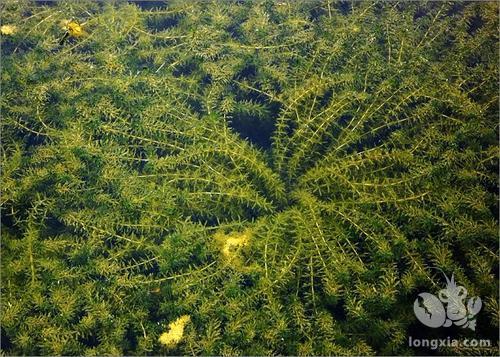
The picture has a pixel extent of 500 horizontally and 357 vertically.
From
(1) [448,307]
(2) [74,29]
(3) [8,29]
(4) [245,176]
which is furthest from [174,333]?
(3) [8,29]

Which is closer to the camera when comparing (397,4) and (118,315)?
(118,315)

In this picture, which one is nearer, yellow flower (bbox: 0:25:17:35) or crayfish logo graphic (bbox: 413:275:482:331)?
crayfish logo graphic (bbox: 413:275:482:331)

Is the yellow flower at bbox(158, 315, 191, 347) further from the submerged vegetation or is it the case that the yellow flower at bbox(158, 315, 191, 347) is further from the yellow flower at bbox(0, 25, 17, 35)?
the yellow flower at bbox(0, 25, 17, 35)

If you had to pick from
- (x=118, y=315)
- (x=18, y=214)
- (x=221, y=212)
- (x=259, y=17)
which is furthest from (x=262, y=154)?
(x=18, y=214)

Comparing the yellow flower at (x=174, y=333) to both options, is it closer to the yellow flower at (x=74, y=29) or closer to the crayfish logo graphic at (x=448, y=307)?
the crayfish logo graphic at (x=448, y=307)

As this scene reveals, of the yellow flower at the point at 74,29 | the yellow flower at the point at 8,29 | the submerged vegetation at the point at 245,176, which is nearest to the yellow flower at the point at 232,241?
the submerged vegetation at the point at 245,176

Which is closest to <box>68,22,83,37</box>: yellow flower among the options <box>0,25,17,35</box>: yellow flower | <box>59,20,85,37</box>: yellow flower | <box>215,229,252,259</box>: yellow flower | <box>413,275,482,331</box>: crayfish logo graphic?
<box>59,20,85,37</box>: yellow flower

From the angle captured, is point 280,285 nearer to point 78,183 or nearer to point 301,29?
point 78,183
